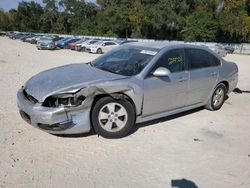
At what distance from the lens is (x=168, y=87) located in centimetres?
527

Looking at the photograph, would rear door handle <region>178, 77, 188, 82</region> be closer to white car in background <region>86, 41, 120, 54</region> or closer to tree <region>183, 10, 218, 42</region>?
white car in background <region>86, 41, 120, 54</region>

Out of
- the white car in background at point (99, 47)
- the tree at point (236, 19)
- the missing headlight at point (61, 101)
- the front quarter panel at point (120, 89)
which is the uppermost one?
the tree at point (236, 19)

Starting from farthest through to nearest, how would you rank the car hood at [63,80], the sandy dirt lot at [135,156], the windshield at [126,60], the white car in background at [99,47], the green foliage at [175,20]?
the green foliage at [175,20], the white car in background at [99,47], the windshield at [126,60], the car hood at [63,80], the sandy dirt lot at [135,156]

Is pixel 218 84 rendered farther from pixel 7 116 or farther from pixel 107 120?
pixel 7 116

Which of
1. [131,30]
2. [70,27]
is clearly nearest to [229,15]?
[131,30]

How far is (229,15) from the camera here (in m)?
45.3

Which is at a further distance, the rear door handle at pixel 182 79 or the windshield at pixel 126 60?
the rear door handle at pixel 182 79

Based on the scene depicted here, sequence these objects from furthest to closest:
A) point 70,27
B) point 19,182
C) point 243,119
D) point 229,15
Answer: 1. point 70,27
2. point 229,15
3. point 243,119
4. point 19,182

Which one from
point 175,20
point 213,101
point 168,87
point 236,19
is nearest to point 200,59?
point 213,101

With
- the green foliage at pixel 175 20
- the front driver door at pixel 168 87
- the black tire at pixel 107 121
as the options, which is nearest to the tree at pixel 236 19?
the green foliage at pixel 175 20

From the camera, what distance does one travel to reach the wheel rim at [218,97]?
21.6 ft

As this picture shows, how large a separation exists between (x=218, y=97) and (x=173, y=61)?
1837mm

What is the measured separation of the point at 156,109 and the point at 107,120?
3.28 feet

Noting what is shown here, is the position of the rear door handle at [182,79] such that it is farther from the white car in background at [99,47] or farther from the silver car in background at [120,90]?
the white car in background at [99,47]
